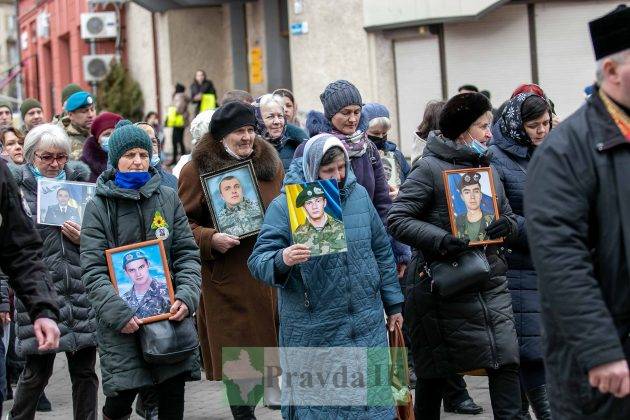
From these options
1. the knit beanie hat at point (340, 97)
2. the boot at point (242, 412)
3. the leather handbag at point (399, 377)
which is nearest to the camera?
the leather handbag at point (399, 377)

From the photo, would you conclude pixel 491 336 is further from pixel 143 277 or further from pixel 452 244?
pixel 143 277

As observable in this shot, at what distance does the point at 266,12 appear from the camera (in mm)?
23797

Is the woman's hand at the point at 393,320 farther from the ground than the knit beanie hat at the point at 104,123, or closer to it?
closer to it

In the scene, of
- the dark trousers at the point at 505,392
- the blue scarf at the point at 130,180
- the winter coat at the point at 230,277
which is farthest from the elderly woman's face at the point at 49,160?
the dark trousers at the point at 505,392

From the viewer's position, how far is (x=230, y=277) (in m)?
7.81

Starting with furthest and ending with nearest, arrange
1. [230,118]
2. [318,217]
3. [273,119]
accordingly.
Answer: [273,119], [230,118], [318,217]

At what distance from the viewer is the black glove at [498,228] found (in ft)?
21.3

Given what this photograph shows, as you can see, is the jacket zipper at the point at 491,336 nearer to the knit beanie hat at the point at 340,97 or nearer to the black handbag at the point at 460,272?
the black handbag at the point at 460,272

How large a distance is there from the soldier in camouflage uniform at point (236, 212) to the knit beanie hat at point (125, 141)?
787mm

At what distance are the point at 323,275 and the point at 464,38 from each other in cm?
1400

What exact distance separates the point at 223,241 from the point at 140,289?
43.0 inches

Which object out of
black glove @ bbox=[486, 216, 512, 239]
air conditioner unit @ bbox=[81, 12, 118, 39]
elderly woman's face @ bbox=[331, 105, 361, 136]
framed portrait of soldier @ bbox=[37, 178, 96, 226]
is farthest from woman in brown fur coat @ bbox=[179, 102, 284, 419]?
air conditioner unit @ bbox=[81, 12, 118, 39]

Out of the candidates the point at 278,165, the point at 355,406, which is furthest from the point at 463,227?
the point at 278,165

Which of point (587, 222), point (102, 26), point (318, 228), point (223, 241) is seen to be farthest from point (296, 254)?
point (102, 26)
